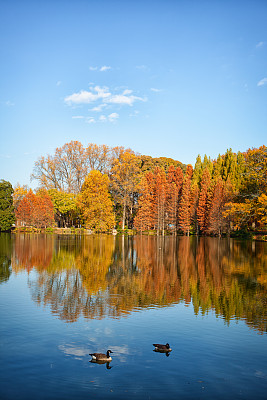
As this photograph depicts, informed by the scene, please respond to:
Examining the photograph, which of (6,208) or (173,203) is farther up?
(173,203)

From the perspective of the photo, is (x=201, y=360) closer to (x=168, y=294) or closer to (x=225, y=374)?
(x=225, y=374)

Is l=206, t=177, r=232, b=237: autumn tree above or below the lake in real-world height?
above

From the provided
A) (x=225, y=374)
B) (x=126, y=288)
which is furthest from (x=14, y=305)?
(x=225, y=374)

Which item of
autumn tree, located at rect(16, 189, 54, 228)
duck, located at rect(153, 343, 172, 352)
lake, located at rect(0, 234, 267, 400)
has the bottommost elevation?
lake, located at rect(0, 234, 267, 400)

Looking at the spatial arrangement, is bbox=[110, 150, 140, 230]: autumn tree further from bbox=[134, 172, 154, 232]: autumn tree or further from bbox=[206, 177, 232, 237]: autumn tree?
bbox=[206, 177, 232, 237]: autumn tree

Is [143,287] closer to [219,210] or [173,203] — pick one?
[219,210]

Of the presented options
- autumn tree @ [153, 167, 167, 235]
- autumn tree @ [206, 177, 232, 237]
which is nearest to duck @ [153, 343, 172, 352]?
autumn tree @ [206, 177, 232, 237]

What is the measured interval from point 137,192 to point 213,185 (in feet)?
54.9

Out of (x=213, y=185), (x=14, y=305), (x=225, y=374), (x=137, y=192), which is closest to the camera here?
(x=225, y=374)

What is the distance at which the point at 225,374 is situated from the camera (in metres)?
6.66

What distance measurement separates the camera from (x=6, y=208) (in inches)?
2928

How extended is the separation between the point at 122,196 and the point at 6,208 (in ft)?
82.0

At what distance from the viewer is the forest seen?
68.4 m

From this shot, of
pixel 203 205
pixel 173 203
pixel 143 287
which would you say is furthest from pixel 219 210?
pixel 143 287
